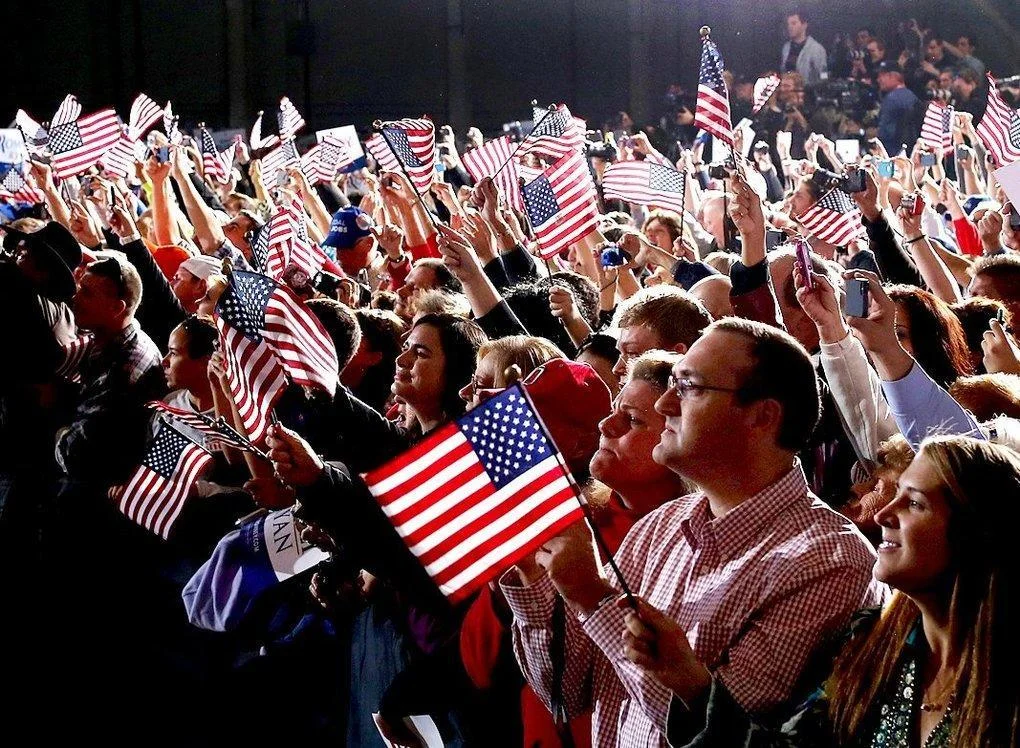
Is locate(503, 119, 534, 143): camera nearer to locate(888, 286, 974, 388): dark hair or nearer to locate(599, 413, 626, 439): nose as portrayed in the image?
locate(888, 286, 974, 388): dark hair

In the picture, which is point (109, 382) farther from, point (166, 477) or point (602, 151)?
point (602, 151)

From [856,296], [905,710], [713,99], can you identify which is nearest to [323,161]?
[713,99]

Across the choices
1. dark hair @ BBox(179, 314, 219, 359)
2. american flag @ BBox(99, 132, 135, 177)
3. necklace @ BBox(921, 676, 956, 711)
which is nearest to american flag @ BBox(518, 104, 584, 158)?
dark hair @ BBox(179, 314, 219, 359)

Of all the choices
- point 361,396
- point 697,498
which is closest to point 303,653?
point 361,396

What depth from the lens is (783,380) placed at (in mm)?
2730

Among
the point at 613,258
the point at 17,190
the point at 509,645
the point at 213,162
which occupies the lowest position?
the point at 213,162

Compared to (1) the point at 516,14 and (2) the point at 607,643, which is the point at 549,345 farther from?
(1) the point at 516,14

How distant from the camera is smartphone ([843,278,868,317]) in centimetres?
324

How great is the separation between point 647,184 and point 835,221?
163cm

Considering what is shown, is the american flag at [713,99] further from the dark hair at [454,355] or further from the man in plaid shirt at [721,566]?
the man in plaid shirt at [721,566]

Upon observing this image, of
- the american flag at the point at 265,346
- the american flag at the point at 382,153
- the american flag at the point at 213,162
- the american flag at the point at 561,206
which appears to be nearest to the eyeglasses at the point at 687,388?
the american flag at the point at 265,346

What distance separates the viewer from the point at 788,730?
229 cm

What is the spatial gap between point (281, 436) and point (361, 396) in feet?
6.85

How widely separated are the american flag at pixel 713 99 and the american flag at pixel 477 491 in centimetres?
502
